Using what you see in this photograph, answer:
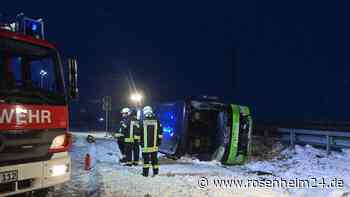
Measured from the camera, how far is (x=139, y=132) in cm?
1184

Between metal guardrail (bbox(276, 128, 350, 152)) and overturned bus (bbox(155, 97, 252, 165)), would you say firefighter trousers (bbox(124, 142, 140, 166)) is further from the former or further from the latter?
metal guardrail (bbox(276, 128, 350, 152))

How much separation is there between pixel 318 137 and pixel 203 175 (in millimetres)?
Result: 6279

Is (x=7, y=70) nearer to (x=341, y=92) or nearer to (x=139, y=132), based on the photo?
(x=139, y=132)

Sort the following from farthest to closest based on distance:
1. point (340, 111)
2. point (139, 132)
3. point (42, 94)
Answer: point (340, 111) < point (139, 132) < point (42, 94)

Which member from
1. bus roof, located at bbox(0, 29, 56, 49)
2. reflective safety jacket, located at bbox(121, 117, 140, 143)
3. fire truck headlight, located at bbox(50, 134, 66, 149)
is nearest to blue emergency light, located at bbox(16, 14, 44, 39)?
bus roof, located at bbox(0, 29, 56, 49)

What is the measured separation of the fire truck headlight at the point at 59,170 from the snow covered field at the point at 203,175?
1341 mm

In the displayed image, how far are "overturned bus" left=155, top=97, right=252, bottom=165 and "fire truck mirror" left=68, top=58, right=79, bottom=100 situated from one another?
5828mm

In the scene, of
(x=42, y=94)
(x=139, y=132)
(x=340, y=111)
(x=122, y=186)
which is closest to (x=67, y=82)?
(x=42, y=94)

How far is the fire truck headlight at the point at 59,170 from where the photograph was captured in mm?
6750

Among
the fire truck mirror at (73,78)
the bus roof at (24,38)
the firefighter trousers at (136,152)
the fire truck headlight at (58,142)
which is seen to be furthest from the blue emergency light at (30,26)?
the firefighter trousers at (136,152)

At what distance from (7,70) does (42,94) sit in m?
0.64

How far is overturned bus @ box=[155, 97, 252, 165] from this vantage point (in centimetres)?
1312

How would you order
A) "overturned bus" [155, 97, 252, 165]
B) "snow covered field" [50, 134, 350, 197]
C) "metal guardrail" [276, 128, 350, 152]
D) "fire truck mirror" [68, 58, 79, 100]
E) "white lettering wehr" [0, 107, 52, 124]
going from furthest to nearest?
"metal guardrail" [276, 128, 350, 152], "overturned bus" [155, 97, 252, 165], "snow covered field" [50, 134, 350, 197], "fire truck mirror" [68, 58, 79, 100], "white lettering wehr" [0, 107, 52, 124]

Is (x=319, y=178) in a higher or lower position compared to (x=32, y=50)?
lower
